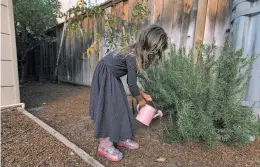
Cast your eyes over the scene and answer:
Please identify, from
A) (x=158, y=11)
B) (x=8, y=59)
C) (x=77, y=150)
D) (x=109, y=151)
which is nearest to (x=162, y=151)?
(x=109, y=151)

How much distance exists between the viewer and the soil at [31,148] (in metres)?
1.45

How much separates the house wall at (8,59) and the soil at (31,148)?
549 mm

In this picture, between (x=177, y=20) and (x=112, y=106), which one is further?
(x=177, y=20)

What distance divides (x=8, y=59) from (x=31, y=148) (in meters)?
1.54

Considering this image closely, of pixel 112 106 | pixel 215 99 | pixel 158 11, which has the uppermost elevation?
pixel 158 11

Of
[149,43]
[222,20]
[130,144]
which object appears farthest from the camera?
[222,20]

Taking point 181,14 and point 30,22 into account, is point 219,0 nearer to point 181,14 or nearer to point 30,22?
point 181,14

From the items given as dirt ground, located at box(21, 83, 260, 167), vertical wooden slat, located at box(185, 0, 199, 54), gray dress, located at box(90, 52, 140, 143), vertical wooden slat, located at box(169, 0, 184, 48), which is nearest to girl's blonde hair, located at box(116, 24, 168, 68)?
gray dress, located at box(90, 52, 140, 143)

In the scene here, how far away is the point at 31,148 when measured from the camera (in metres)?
1.64

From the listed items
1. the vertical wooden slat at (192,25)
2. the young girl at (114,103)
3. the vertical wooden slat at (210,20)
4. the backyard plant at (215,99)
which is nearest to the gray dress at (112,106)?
the young girl at (114,103)

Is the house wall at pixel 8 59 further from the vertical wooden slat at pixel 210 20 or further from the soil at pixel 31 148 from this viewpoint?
the vertical wooden slat at pixel 210 20

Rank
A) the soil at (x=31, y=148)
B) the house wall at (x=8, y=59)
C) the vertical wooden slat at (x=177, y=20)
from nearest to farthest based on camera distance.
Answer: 1. the soil at (x=31, y=148)
2. the house wall at (x=8, y=59)
3. the vertical wooden slat at (x=177, y=20)

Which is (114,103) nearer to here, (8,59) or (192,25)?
(192,25)

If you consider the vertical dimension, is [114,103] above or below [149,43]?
below
